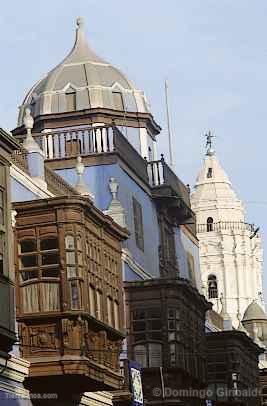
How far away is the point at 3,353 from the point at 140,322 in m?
12.4

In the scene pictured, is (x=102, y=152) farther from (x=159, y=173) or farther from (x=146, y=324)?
(x=146, y=324)

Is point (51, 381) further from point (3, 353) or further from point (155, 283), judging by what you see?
point (155, 283)

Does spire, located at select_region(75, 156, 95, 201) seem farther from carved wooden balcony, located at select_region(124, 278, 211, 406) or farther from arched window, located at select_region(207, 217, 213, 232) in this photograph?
arched window, located at select_region(207, 217, 213, 232)

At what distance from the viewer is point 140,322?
4000 centimetres

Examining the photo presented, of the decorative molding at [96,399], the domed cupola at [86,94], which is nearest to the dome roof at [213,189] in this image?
the domed cupola at [86,94]

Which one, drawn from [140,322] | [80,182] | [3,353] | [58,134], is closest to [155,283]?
[140,322]

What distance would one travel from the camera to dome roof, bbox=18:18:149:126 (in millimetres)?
46562

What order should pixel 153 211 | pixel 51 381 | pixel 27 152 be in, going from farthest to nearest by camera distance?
1. pixel 153 211
2. pixel 27 152
3. pixel 51 381

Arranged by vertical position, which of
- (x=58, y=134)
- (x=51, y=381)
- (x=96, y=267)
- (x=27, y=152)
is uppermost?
(x=58, y=134)

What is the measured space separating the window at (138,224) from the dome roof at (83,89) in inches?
180

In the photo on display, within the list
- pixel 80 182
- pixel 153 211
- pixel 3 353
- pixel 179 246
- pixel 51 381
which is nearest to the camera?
pixel 3 353

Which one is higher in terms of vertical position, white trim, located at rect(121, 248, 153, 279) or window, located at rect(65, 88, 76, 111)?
window, located at rect(65, 88, 76, 111)

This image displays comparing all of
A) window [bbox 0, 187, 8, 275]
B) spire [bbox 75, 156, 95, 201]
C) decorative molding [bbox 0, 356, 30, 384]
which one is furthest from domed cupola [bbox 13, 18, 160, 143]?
window [bbox 0, 187, 8, 275]

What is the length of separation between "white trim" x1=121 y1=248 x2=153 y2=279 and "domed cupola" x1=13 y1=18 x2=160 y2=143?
21.8 feet
